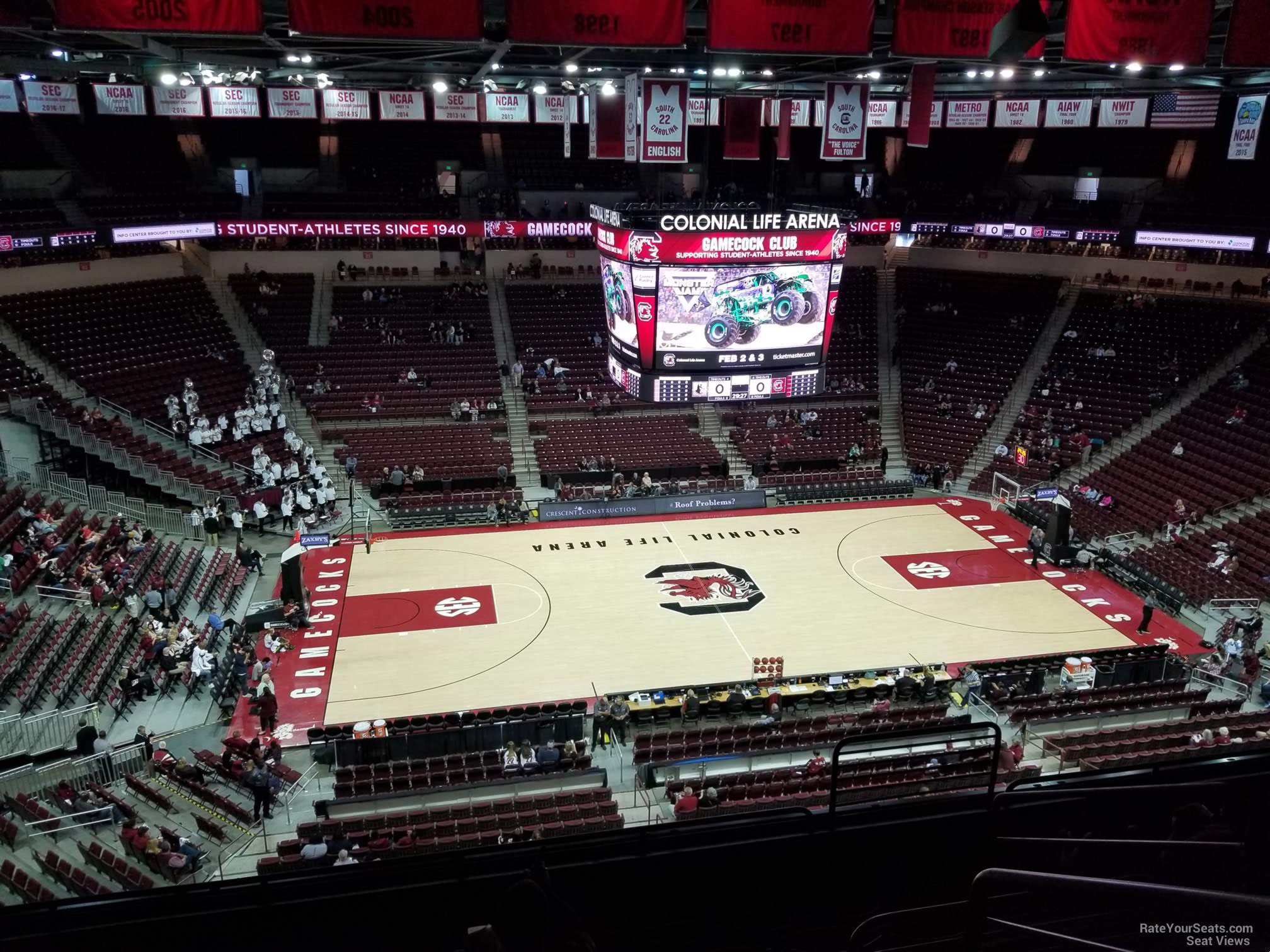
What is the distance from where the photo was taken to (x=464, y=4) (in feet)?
36.5

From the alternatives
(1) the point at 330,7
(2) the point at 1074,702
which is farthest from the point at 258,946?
(2) the point at 1074,702

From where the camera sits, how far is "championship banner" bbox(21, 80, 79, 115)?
1315 inches

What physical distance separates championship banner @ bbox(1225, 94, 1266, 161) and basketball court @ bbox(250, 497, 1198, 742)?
14592mm

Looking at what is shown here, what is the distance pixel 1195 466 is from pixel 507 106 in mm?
25942

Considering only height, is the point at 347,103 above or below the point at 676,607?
above

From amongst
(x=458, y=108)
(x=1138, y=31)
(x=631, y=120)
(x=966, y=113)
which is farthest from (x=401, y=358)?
(x=1138, y=31)

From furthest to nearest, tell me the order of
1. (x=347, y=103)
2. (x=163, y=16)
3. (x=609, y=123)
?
(x=347, y=103) → (x=609, y=123) → (x=163, y=16)

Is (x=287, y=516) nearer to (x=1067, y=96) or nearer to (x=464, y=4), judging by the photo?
(x=464, y=4)

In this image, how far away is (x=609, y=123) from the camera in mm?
22266

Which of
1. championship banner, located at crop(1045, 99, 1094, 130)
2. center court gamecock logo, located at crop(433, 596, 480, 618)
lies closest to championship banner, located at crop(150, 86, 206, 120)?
center court gamecock logo, located at crop(433, 596, 480, 618)

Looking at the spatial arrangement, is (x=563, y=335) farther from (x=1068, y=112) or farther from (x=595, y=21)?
(x=595, y=21)

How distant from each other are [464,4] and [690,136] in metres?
34.0

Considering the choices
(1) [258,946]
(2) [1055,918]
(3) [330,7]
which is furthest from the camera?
(3) [330,7]

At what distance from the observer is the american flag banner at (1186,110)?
1271 inches
